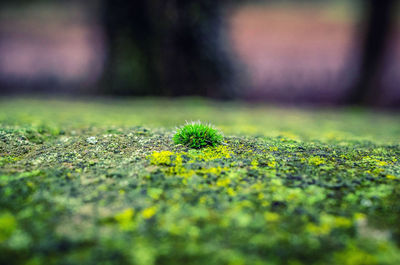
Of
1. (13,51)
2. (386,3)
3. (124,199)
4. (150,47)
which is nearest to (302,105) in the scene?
(386,3)

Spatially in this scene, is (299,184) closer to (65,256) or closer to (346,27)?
(65,256)

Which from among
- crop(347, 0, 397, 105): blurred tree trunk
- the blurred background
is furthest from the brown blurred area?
crop(347, 0, 397, 105): blurred tree trunk

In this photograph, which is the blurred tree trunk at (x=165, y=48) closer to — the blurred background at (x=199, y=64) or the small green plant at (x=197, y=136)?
the blurred background at (x=199, y=64)

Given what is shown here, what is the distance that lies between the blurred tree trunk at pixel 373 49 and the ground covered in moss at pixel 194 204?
6971 millimetres

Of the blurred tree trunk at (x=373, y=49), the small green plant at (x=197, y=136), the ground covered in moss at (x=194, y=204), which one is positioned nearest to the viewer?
the ground covered in moss at (x=194, y=204)

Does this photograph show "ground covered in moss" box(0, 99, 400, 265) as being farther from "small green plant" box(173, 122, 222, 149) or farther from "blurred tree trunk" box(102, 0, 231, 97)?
"blurred tree trunk" box(102, 0, 231, 97)

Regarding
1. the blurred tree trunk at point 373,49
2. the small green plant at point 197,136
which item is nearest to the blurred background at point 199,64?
the blurred tree trunk at point 373,49

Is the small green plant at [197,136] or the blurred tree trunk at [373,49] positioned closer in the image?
the small green plant at [197,136]

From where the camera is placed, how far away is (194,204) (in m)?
2.18

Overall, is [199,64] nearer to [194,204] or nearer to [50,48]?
[194,204]

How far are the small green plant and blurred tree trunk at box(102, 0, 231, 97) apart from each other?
622 cm

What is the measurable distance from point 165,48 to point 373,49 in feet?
20.3

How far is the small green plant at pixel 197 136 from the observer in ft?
10.1

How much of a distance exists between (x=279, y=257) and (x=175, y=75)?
25.9ft
